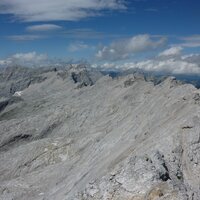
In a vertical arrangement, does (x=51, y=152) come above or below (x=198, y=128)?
below

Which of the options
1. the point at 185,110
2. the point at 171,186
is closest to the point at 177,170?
the point at 171,186

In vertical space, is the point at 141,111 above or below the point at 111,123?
above

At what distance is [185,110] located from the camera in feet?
394

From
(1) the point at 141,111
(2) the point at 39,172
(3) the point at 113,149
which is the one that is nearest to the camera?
(3) the point at 113,149

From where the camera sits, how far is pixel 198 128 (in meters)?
94.1

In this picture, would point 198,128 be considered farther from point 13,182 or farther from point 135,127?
point 13,182

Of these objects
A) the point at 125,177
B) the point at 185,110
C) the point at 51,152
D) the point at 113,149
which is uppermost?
the point at 125,177

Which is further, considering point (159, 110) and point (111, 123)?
point (111, 123)

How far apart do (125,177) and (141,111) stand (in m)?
115

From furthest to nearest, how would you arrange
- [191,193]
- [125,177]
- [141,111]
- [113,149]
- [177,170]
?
[141,111]
[113,149]
[177,170]
[125,177]
[191,193]

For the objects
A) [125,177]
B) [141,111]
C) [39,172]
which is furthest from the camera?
[141,111]

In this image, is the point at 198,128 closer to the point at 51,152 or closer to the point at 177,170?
the point at 177,170

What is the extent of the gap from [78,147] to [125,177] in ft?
391

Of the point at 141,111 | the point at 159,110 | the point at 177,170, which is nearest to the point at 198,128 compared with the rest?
the point at 177,170
